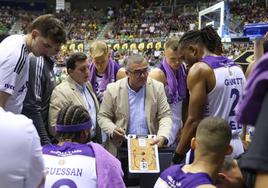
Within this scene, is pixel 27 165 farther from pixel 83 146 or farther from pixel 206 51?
pixel 206 51

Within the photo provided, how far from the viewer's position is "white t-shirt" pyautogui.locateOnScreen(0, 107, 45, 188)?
171 cm

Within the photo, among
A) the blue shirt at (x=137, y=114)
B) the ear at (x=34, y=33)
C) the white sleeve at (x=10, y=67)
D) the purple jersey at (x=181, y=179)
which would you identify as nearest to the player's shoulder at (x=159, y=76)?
the blue shirt at (x=137, y=114)

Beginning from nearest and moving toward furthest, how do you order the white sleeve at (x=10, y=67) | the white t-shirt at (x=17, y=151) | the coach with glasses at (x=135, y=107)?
1. the white t-shirt at (x=17, y=151)
2. the white sleeve at (x=10, y=67)
3. the coach with glasses at (x=135, y=107)

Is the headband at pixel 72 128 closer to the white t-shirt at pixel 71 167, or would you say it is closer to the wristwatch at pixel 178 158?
the white t-shirt at pixel 71 167

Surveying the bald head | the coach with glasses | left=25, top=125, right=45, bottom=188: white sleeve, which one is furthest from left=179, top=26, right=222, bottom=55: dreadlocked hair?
left=25, top=125, right=45, bottom=188: white sleeve

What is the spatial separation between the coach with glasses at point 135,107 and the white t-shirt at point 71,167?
4.75 feet

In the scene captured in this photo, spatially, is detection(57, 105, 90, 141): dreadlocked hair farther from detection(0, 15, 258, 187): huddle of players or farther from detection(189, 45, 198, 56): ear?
detection(189, 45, 198, 56): ear

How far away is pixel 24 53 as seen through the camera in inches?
124

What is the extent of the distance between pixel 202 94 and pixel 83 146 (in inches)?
40.0

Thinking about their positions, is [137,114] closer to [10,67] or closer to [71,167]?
[10,67]

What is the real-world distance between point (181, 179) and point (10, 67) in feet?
4.52

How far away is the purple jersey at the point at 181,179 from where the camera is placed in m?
2.31

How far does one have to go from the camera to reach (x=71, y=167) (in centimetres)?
265

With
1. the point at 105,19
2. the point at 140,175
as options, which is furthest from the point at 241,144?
the point at 105,19
